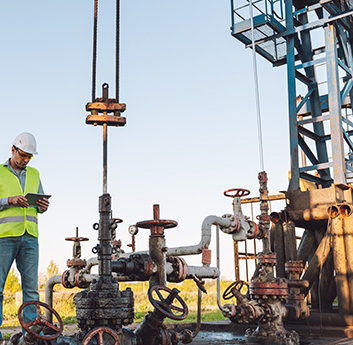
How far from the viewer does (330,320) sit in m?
5.75

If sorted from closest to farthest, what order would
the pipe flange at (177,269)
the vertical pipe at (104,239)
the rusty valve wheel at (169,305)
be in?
the rusty valve wheel at (169,305), the vertical pipe at (104,239), the pipe flange at (177,269)

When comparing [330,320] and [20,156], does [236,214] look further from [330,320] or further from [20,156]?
[20,156]

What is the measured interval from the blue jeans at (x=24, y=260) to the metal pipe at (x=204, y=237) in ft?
6.22

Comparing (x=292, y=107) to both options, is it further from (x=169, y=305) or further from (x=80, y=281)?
(x=169, y=305)

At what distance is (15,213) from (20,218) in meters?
0.06

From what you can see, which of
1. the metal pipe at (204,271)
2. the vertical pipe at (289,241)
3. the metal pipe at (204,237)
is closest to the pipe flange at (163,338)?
the metal pipe at (204,271)

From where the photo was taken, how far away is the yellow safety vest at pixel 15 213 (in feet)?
12.1

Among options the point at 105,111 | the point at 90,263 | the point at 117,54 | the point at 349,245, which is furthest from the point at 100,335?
the point at 349,245

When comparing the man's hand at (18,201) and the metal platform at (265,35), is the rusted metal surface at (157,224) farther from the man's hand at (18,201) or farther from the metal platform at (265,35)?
the metal platform at (265,35)

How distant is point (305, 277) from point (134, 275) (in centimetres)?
309

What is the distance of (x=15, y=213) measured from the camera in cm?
374

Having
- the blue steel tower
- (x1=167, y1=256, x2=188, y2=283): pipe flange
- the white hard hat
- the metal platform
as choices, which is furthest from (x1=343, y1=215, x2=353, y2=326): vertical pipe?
the white hard hat

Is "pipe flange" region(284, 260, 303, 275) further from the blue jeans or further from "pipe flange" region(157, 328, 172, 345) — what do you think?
the blue jeans

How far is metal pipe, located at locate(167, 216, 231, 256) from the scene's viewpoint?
5152 mm
